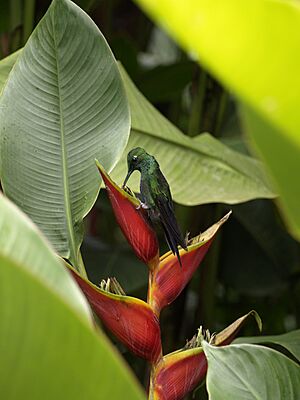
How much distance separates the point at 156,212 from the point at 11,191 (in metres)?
0.11

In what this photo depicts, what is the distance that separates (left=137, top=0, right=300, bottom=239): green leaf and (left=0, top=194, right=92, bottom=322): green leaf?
10 centimetres

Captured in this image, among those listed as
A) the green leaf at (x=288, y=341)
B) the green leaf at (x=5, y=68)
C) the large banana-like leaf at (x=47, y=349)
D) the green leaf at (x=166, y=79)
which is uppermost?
the green leaf at (x=5, y=68)

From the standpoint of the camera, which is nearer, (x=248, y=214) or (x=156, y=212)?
(x=156, y=212)

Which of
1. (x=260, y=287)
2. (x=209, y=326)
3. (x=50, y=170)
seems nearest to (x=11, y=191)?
(x=50, y=170)

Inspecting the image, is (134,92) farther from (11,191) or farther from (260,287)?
(260,287)

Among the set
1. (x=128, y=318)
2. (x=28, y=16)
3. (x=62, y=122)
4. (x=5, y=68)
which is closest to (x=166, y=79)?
(x=28, y=16)

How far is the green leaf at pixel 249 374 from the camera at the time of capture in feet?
1.66

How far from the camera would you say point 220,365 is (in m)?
0.52

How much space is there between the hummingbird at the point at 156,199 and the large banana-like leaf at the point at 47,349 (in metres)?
0.25

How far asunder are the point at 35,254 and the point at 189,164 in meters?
0.55

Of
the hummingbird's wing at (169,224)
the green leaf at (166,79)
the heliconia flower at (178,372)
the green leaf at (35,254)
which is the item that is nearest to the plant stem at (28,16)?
the green leaf at (166,79)

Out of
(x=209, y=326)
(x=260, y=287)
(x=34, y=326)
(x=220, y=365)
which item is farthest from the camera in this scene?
(x=260, y=287)

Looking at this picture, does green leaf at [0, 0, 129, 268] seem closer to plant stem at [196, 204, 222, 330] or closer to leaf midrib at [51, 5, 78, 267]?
leaf midrib at [51, 5, 78, 267]

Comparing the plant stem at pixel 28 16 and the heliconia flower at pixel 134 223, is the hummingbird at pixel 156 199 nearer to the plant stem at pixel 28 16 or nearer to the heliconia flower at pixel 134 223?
the heliconia flower at pixel 134 223
